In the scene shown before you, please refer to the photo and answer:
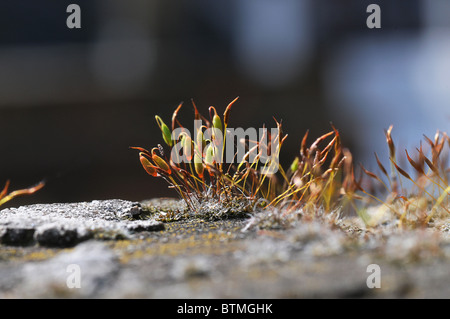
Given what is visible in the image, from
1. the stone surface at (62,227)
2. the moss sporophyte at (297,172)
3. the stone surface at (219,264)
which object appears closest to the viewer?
the stone surface at (219,264)

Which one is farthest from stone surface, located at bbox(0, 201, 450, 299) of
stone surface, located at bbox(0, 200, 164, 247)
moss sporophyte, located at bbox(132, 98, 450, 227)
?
moss sporophyte, located at bbox(132, 98, 450, 227)

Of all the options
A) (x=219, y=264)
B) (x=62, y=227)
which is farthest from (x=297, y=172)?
(x=62, y=227)

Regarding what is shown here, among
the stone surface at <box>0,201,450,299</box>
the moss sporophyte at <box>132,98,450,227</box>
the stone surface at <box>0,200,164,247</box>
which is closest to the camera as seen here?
the stone surface at <box>0,201,450,299</box>

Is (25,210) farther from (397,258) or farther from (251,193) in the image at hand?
(397,258)

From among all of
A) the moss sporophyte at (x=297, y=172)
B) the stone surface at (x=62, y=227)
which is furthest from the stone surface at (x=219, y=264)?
the moss sporophyte at (x=297, y=172)

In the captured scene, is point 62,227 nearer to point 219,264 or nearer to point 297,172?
point 219,264

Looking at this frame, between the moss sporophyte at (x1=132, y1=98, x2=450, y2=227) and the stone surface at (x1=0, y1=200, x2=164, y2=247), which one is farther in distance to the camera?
the moss sporophyte at (x1=132, y1=98, x2=450, y2=227)

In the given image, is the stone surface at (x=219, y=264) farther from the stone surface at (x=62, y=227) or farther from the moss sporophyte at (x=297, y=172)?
the moss sporophyte at (x=297, y=172)

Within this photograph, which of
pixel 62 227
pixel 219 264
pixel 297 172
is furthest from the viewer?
pixel 297 172

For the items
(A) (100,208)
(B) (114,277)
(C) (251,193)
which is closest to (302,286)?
(B) (114,277)

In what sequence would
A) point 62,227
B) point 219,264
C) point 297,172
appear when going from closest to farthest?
point 219,264 < point 62,227 < point 297,172

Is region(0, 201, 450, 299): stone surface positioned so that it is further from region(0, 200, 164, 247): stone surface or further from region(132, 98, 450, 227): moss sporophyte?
region(132, 98, 450, 227): moss sporophyte
